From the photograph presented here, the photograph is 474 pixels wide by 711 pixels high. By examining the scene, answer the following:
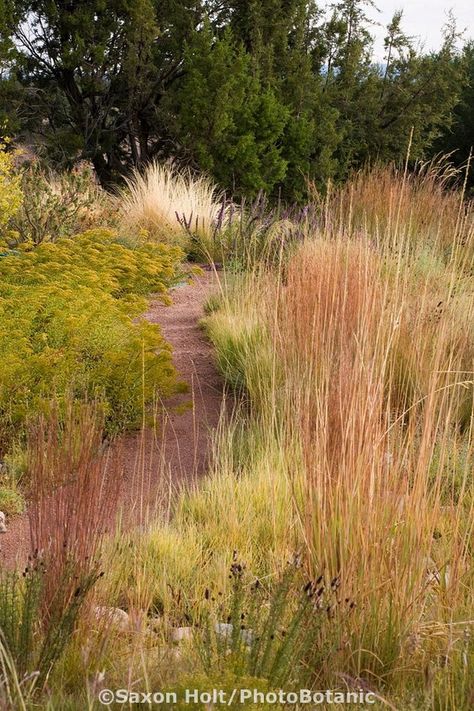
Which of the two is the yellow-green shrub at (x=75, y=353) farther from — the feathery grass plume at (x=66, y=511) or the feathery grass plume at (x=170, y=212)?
the feathery grass plume at (x=170, y=212)

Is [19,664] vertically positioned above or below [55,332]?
below

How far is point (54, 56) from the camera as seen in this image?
14.4m

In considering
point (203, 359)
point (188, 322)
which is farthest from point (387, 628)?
point (188, 322)

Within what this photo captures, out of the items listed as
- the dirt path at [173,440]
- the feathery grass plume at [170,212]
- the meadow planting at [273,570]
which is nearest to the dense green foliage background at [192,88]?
the feathery grass plume at [170,212]

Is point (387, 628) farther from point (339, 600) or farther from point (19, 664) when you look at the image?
point (19, 664)

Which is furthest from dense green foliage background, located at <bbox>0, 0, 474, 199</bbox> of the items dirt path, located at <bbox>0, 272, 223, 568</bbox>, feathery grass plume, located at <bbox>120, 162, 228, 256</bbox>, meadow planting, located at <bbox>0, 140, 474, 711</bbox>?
meadow planting, located at <bbox>0, 140, 474, 711</bbox>

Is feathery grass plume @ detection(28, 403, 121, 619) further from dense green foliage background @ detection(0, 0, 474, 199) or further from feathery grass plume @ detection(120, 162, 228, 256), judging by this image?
dense green foliage background @ detection(0, 0, 474, 199)

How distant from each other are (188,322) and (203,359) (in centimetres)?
122

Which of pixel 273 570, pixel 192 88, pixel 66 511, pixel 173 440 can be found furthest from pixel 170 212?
pixel 66 511

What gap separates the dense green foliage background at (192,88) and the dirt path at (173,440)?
23.5ft

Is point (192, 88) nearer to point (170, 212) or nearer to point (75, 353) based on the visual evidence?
point (170, 212)

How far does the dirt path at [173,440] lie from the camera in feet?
11.3

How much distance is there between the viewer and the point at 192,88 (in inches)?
547

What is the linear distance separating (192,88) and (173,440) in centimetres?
1031
